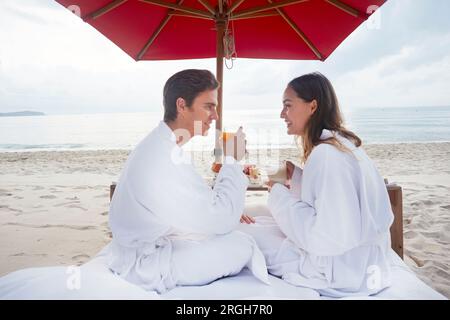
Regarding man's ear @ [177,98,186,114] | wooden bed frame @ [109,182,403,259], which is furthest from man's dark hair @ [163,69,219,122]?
wooden bed frame @ [109,182,403,259]

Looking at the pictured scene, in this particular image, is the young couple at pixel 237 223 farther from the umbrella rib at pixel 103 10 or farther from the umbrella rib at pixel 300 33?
the umbrella rib at pixel 300 33

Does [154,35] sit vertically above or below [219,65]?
above

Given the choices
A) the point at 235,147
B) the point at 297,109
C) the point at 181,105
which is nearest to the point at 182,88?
the point at 181,105

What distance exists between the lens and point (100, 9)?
3.61 meters

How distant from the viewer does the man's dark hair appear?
86.0 inches

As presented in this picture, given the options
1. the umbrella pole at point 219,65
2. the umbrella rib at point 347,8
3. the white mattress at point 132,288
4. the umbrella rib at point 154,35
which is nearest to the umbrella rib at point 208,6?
the umbrella pole at point 219,65

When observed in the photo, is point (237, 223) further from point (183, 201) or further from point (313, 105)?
point (313, 105)

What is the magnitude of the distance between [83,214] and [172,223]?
3762 millimetres

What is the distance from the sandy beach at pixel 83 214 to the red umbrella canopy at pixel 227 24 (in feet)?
7.78

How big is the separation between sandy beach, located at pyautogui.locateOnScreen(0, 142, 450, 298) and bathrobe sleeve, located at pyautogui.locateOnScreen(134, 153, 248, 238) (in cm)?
203

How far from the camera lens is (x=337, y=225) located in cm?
186

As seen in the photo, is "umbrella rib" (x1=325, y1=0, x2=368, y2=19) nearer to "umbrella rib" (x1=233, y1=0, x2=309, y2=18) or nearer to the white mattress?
"umbrella rib" (x1=233, y1=0, x2=309, y2=18)
